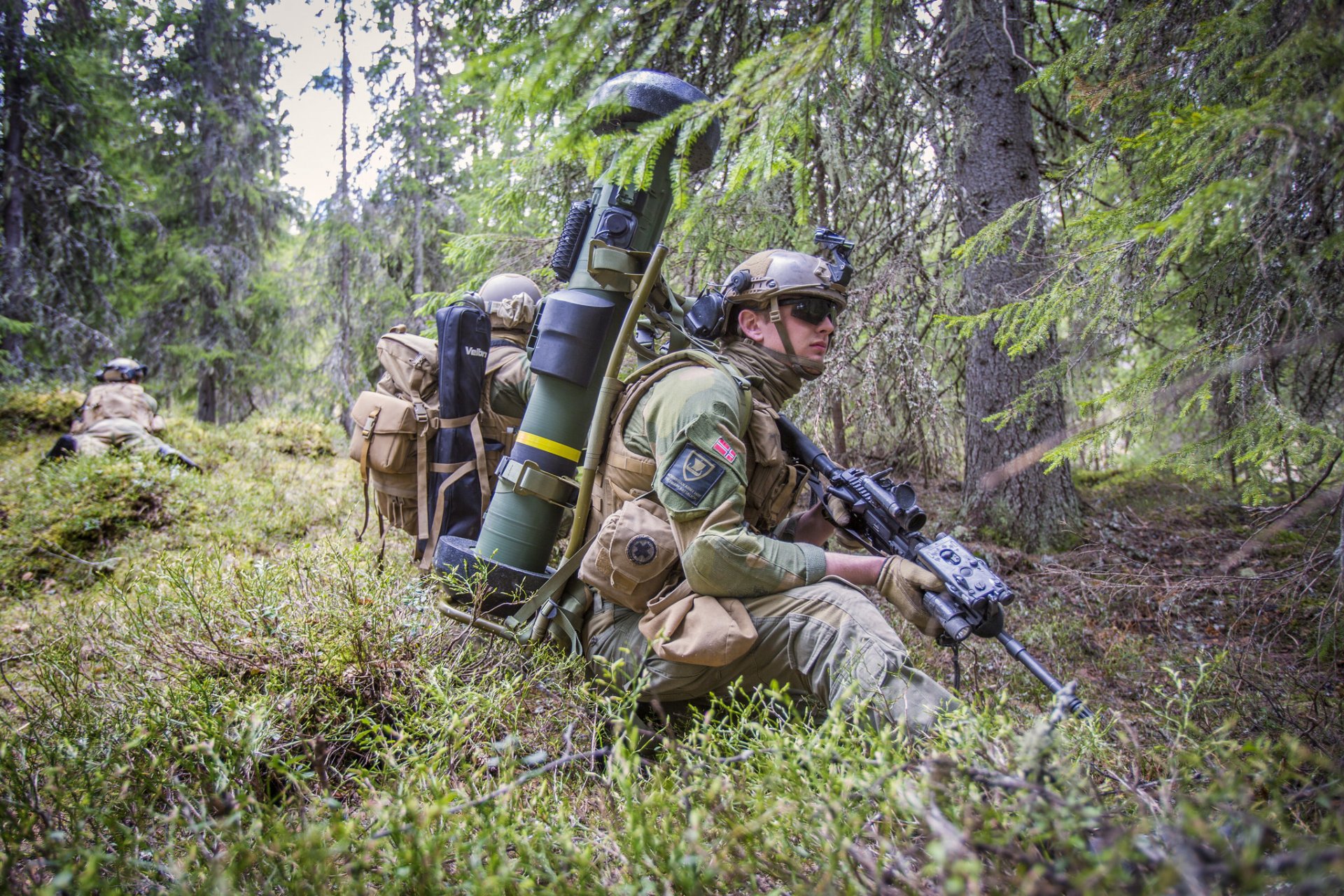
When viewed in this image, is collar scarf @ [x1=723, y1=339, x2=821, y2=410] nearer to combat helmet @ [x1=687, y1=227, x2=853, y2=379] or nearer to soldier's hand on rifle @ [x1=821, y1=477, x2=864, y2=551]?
combat helmet @ [x1=687, y1=227, x2=853, y2=379]

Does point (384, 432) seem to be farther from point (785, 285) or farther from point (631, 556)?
point (785, 285)

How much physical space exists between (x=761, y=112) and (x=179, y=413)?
1704cm

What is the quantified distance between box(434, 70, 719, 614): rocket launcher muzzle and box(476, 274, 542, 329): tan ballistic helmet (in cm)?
148

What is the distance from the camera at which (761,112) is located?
8.26 feet

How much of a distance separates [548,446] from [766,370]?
3.83ft

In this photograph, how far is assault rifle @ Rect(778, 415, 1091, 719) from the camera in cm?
239

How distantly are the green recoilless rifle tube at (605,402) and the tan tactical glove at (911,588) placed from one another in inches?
52.9

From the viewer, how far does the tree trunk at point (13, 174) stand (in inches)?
430

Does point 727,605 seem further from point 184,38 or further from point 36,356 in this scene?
point 184,38

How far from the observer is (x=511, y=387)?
450 cm

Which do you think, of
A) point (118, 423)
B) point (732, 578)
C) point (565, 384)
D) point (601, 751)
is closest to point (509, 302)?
point (565, 384)

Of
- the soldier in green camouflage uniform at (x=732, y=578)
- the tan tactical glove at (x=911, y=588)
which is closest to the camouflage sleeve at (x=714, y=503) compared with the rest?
the soldier in green camouflage uniform at (x=732, y=578)

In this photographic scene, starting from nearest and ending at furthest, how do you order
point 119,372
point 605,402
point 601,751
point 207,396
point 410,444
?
1. point 601,751
2. point 605,402
3. point 410,444
4. point 119,372
5. point 207,396

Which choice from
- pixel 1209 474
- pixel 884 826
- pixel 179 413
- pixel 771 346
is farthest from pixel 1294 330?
pixel 179 413
